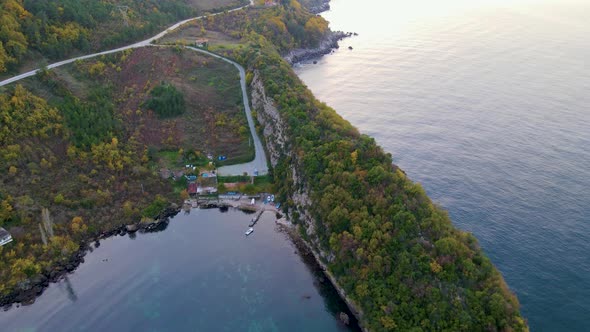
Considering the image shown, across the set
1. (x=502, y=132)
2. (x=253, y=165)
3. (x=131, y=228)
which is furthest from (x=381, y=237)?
(x=502, y=132)

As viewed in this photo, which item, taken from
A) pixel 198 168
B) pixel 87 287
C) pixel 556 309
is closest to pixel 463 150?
pixel 556 309

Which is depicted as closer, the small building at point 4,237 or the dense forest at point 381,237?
the dense forest at point 381,237

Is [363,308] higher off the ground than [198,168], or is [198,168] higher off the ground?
[198,168]

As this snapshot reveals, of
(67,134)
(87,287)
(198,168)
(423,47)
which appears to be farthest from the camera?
(423,47)

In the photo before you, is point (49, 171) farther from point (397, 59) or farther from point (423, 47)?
point (423, 47)

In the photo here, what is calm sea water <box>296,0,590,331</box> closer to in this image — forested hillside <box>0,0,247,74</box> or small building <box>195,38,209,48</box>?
small building <box>195,38,209,48</box>

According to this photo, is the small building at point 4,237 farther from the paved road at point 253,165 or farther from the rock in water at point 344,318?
the rock in water at point 344,318

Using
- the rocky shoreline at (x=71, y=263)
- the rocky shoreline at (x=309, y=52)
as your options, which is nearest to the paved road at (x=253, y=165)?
the rocky shoreline at (x=71, y=263)
